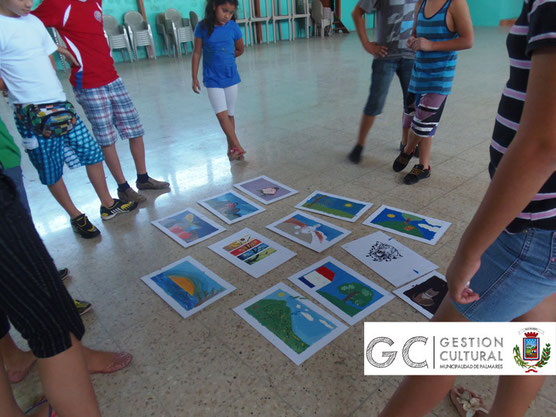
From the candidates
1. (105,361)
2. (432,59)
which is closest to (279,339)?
(105,361)

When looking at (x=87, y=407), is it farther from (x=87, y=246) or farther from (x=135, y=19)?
(x=135, y=19)

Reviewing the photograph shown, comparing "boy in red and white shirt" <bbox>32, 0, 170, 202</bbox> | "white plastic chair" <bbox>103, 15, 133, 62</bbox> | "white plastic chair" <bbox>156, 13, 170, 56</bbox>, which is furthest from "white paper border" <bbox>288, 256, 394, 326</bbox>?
"white plastic chair" <bbox>156, 13, 170, 56</bbox>

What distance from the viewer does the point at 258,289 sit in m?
1.58

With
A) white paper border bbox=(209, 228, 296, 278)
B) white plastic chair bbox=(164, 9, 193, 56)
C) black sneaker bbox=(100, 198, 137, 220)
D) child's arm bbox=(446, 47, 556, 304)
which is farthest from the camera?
white plastic chair bbox=(164, 9, 193, 56)

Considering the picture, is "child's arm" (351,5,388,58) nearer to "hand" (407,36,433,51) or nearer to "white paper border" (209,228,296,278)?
"hand" (407,36,433,51)

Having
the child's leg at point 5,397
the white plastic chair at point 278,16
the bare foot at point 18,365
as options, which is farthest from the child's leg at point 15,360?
the white plastic chair at point 278,16

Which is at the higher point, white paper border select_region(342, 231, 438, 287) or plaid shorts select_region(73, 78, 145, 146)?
plaid shorts select_region(73, 78, 145, 146)

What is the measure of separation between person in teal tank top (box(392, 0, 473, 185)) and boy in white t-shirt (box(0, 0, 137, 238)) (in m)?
1.81

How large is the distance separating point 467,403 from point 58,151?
1.95m

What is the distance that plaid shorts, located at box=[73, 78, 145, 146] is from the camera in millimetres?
2100

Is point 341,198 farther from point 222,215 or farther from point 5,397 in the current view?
point 5,397

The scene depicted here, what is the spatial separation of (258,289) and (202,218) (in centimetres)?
71

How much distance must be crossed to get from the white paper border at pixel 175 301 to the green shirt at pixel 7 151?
0.68 metres

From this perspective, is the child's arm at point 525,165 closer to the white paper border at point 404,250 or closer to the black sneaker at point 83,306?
the white paper border at point 404,250
